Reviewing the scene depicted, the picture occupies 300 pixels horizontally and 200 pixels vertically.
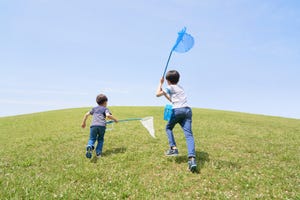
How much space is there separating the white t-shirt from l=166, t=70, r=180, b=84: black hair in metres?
0.24

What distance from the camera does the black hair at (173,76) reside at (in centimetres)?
936

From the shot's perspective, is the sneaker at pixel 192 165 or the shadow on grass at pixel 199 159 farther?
the shadow on grass at pixel 199 159

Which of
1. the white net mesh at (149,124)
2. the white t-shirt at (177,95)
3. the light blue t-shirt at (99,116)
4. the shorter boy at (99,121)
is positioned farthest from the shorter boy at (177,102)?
the light blue t-shirt at (99,116)

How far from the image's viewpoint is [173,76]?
30.7ft

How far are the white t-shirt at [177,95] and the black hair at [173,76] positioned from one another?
0.24m

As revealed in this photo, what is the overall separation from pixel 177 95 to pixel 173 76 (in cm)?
73

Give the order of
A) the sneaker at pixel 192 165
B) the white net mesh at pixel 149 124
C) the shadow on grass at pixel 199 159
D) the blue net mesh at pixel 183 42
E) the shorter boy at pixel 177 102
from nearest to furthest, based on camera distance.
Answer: the sneaker at pixel 192 165, the shorter boy at pixel 177 102, the shadow on grass at pixel 199 159, the blue net mesh at pixel 183 42, the white net mesh at pixel 149 124

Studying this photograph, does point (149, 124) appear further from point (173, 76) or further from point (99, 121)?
point (173, 76)

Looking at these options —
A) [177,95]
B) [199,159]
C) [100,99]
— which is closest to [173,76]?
[177,95]

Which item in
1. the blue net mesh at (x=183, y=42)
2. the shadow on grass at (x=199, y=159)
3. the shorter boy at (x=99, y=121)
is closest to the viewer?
the shadow on grass at (x=199, y=159)

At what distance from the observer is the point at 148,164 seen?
9492mm

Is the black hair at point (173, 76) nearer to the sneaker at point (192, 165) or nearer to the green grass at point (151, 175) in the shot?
the sneaker at point (192, 165)

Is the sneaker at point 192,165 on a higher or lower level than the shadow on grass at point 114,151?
higher

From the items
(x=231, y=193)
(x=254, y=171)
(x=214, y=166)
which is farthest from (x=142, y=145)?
(x=231, y=193)
